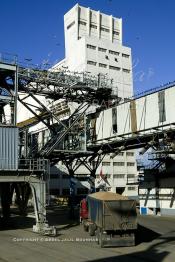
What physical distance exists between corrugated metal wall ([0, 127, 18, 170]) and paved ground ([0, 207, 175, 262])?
238 inches

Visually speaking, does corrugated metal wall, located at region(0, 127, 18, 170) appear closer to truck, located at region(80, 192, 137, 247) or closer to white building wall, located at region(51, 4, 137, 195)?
truck, located at region(80, 192, 137, 247)

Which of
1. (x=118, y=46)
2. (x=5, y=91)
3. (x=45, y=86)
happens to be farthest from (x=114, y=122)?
(x=118, y=46)

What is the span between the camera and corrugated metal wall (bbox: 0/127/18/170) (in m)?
33.9

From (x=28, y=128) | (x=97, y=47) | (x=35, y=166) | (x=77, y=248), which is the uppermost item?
(x=97, y=47)

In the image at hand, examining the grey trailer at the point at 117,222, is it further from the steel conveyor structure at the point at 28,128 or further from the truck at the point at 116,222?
the steel conveyor structure at the point at 28,128

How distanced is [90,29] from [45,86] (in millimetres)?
122988

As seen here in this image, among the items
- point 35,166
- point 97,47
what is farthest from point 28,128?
point 97,47

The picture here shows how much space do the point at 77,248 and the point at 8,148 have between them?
13.2 m

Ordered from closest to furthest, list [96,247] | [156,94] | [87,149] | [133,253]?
[133,253]
[96,247]
[156,94]
[87,149]

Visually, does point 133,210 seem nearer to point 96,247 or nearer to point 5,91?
point 96,247

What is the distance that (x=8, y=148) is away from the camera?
34250 millimetres

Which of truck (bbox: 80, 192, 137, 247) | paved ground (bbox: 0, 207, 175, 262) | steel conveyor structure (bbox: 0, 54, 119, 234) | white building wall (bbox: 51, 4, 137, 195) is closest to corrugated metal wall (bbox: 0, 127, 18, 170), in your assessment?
steel conveyor structure (bbox: 0, 54, 119, 234)

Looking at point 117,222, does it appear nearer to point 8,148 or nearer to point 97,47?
point 8,148

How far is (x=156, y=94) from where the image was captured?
37406 millimetres
